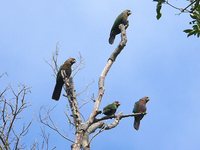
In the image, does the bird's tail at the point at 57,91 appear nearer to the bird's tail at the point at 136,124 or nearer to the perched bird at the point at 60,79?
the perched bird at the point at 60,79

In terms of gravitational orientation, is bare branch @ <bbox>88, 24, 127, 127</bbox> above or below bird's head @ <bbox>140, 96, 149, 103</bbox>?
below

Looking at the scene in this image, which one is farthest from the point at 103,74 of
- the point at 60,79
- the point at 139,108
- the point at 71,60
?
the point at 139,108

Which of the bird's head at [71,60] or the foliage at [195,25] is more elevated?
the bird's head at [71,60]

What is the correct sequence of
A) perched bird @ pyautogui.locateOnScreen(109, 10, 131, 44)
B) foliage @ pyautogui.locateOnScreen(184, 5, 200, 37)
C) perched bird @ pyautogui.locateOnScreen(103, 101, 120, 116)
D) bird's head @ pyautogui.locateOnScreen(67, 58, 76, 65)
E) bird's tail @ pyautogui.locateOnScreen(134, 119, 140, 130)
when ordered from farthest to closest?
1. perched bird @ pyautogui.locateOnScreen(109, 10, 131, 44)
2. bird's head @ pyautogui.locateOnScreen(67, 58, 76, 65)
3. bird's tail @ pyautogui.locateOnScreen(134, 119, 140, 130)
4. perched bird @ pyautogui.locateOnScreen(103, 101, 120, 116)
5. foliage @ pyautogui.locateOnScreen(184, 5, 200, 37)

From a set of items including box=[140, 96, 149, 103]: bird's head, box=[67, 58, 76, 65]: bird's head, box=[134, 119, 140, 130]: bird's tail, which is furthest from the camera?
box=[140, 96, 149, 103]: bird's head

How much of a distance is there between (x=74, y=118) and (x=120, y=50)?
0.94 metres

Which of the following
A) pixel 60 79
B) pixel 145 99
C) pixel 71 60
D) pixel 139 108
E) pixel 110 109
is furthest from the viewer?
pixel 145 99

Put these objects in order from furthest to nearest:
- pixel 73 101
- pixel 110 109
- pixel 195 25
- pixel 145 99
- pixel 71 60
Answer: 1. pixel 145 99
2. pixel 71 60
3. pixel 110 109
4. pixel 73 101
5. pixel 195 25

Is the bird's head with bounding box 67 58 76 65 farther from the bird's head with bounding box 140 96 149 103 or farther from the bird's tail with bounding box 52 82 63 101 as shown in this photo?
the bird's head with bounding box 140 96 149 103

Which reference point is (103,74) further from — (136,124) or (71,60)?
(71,60)

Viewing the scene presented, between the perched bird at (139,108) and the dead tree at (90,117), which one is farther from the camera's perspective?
the perched bird at (139,108)

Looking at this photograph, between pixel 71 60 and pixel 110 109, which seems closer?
pixel 110 109

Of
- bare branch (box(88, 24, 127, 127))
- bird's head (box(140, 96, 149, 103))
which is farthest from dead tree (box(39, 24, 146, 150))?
bird's head (box(140, 96, 149, 103))

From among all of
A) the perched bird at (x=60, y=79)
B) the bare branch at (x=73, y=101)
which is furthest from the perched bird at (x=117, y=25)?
the bare branch at (x=73, y=101)
